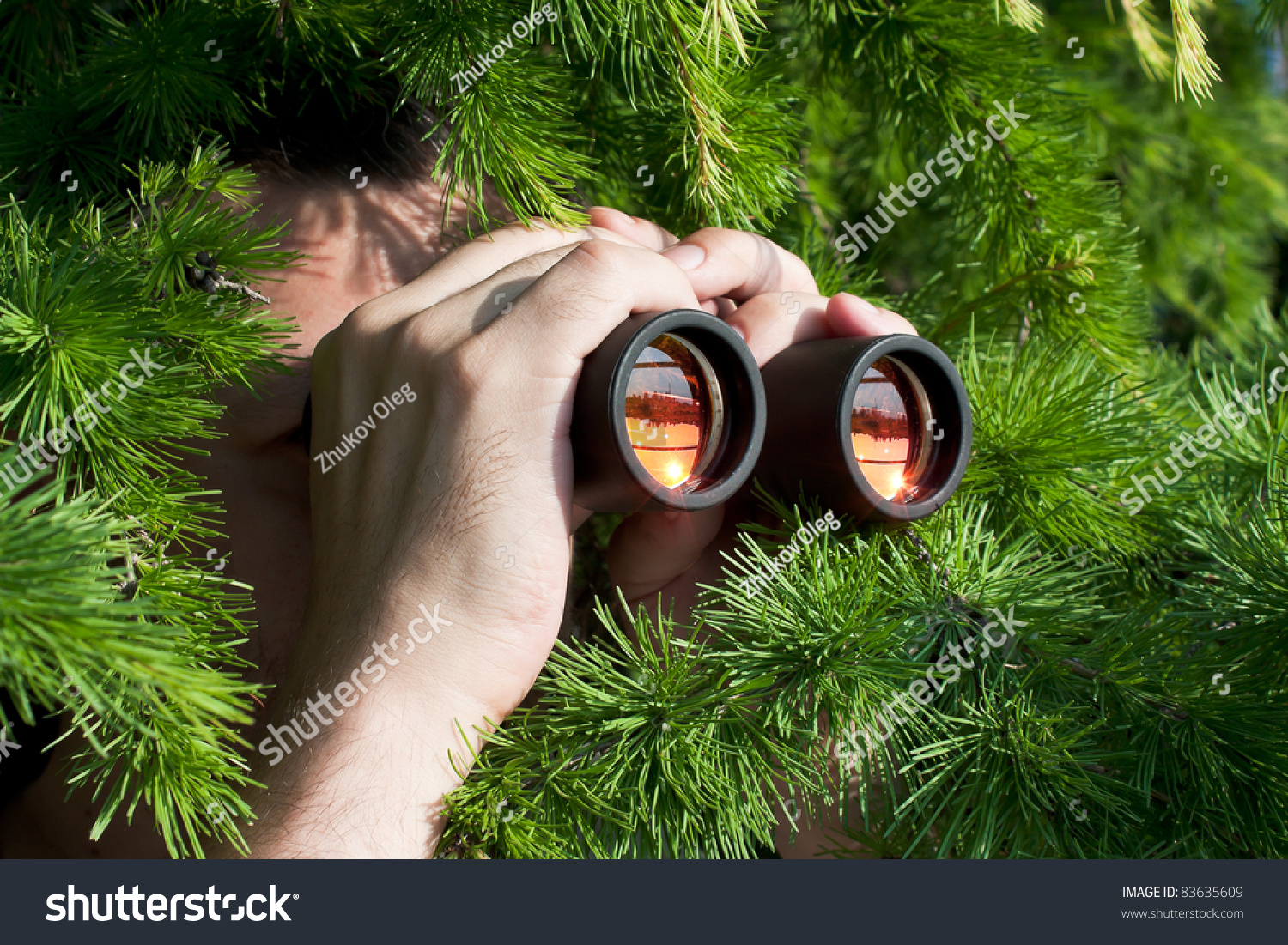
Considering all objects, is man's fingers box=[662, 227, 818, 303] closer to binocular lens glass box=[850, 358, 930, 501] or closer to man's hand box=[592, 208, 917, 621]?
man's hand box=[592, 208, 917, 621]

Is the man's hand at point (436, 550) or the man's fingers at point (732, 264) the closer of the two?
the man's hand at point (436, 550)

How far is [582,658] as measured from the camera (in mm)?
552

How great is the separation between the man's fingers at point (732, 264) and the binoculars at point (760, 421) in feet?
0.31

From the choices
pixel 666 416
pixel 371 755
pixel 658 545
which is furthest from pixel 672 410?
pixel 371 755

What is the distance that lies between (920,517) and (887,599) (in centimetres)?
9

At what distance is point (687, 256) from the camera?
68 cm

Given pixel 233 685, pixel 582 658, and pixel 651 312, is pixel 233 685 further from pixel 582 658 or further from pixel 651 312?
pixel 651 312

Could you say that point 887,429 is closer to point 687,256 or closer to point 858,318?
point 858,318

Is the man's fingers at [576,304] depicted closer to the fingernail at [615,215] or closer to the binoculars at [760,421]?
the binoculars at [760,421]

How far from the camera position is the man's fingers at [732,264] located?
2.24 feet

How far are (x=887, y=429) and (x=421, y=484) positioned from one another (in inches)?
13.3

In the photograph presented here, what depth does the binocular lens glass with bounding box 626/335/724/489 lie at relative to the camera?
57 centimetres

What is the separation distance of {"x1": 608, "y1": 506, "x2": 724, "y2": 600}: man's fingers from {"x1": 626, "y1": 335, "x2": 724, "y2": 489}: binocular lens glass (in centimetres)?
6

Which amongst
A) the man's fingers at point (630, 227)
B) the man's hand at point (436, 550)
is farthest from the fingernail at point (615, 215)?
the man's hand at point (436, 550)
